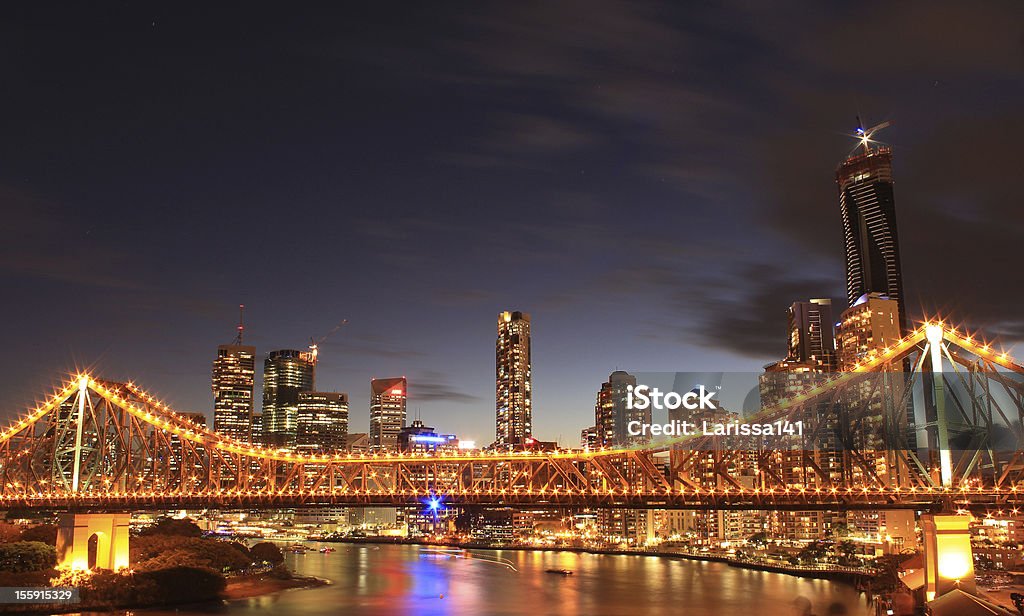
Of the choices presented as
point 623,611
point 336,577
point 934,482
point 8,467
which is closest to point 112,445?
point 8,467

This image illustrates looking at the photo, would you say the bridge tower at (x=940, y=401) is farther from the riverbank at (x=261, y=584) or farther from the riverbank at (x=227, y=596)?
the riverbank at (x=261, y=584)

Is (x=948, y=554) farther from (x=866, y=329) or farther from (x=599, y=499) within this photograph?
(x=866, y=329)

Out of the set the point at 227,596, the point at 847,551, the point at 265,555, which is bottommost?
the point at 847,551

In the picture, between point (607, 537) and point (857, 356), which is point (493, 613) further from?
point (857, 356)

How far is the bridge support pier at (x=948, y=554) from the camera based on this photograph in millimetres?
45125

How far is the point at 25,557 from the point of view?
198 feet

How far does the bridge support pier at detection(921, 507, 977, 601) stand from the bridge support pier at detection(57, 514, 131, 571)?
50.1m

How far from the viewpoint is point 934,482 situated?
160 feet

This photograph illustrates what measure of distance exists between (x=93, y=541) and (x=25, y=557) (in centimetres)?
412

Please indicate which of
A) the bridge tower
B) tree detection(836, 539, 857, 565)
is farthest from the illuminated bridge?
tree detection(836, 539, 857, 565)

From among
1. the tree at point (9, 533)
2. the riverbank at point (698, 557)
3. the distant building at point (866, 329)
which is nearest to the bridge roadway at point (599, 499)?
the tree at point (9, 533)

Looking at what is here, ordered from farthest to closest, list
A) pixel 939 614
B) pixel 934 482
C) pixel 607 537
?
pixel 607 537
pixel 934 482
pixel 939 614

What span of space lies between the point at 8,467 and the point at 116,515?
1852 cm

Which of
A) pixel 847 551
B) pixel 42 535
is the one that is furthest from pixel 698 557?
pixel 42 535
